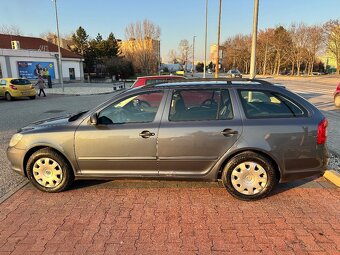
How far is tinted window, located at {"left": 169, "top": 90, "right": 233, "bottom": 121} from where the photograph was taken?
12.1 feet

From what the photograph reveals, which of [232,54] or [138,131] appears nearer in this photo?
[138,131]

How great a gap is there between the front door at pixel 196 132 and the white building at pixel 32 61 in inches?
1232

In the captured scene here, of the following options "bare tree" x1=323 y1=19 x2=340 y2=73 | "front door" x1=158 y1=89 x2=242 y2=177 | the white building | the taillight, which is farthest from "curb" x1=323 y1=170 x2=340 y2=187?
"bare tree" x1=323 y1=19 x2=340 y2=73

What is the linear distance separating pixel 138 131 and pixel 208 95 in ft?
3.59

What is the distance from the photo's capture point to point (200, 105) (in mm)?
3795

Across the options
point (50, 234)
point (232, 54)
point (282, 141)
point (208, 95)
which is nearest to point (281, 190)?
point (282, 141)

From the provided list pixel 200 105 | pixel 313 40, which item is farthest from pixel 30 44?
pixel 313 40

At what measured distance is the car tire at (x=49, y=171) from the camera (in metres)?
3.91


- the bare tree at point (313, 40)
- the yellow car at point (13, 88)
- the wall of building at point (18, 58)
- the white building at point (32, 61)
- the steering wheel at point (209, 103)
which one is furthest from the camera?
the bare tree at point (313, 40)

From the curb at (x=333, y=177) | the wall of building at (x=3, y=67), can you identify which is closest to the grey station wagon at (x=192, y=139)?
the curb at (x=333, y=177)

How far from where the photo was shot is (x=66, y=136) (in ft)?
12.5

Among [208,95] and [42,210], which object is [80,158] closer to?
[42,210]

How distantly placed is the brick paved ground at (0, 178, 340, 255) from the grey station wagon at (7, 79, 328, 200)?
0.29 metres

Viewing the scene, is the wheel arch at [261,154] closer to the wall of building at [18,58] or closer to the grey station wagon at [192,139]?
the grey station wagon at [192,139]
